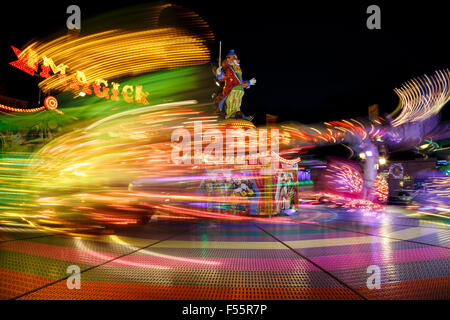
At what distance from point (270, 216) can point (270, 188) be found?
1198mm

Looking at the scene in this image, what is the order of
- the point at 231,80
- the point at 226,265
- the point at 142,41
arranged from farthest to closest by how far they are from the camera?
the point at 231,80 → the point at 142,41 → the point at 226,265

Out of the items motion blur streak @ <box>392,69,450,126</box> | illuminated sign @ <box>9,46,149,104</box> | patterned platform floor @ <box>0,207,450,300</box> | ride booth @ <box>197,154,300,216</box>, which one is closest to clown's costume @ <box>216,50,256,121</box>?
ride booth @ <box>197,154,300,216</box>

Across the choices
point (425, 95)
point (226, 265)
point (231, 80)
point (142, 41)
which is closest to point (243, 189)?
point (231, 80)

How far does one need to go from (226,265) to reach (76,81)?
10127 mm

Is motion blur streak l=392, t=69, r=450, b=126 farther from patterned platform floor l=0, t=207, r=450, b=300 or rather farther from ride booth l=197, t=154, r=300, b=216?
ride booth l=197, t=154, r=300, b=216

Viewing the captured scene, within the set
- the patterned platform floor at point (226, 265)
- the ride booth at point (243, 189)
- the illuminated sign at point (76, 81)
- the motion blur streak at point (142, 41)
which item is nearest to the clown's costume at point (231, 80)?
the motion blur streak at point (142, 41)

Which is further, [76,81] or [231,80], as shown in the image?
[76,81]

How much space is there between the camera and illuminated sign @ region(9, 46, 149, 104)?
945 centimetres

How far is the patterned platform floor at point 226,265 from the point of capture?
111 inches

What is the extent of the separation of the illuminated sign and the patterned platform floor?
21.0 ft

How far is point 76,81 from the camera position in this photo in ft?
32.1

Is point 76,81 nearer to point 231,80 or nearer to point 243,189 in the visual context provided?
point 231,80

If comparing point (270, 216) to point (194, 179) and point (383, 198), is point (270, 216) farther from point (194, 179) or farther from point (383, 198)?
point (383, 198)

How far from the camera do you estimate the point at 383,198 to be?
565 inches
